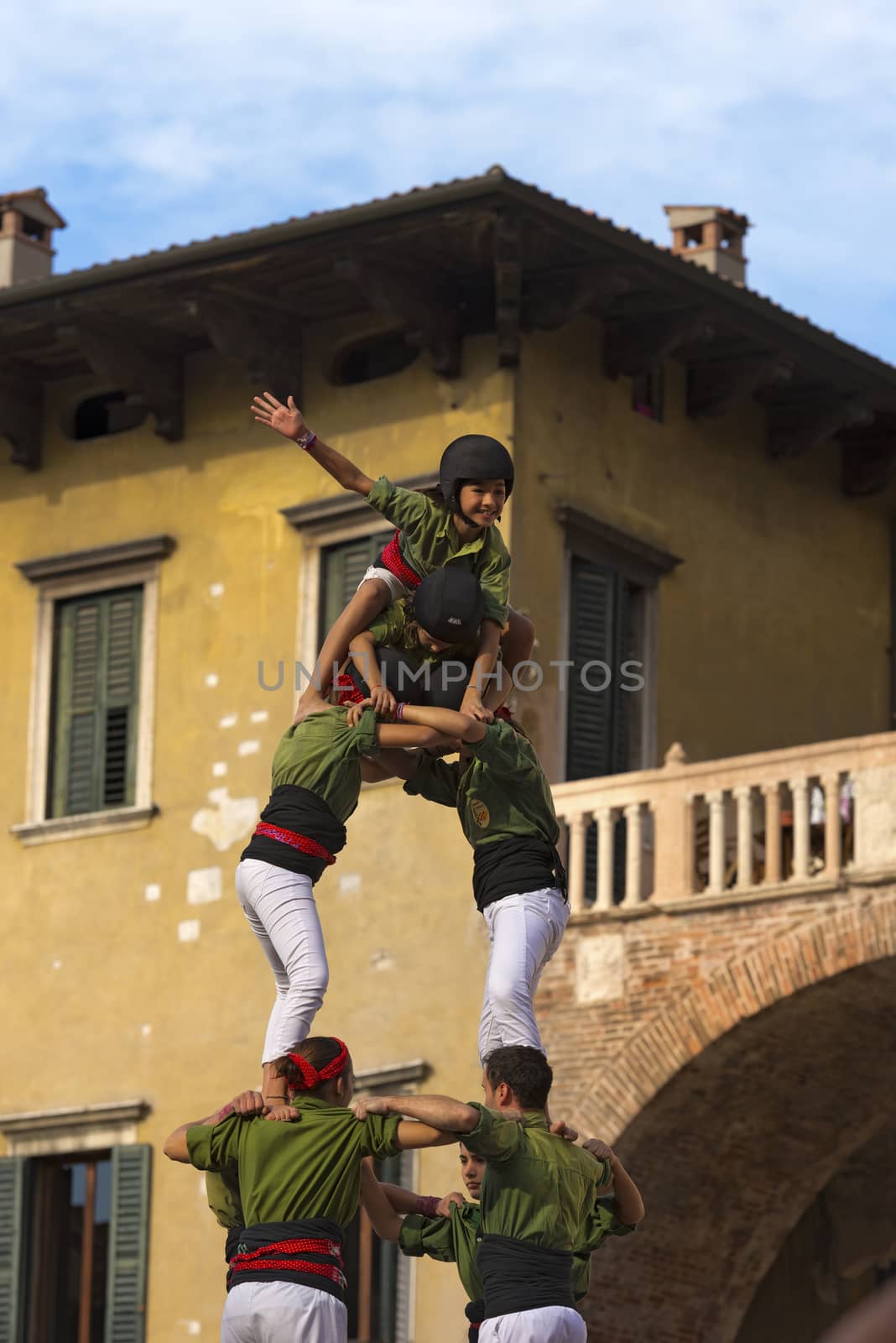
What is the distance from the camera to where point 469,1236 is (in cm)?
1046

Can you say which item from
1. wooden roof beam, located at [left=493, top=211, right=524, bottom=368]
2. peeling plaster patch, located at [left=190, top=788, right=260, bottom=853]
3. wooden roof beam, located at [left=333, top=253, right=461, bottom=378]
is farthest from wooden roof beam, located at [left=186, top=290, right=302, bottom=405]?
peeling plaster patch, located at [left=190, top=788, right=260, bottom=853]

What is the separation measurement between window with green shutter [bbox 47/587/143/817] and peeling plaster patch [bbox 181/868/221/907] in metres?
0.88

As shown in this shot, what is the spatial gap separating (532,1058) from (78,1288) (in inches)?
419

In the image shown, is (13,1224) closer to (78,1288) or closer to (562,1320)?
(78,1288)

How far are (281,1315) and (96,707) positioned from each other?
1127 centimetres

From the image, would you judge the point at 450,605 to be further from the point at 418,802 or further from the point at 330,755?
the point at 418,802

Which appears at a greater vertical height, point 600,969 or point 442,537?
point 442,537

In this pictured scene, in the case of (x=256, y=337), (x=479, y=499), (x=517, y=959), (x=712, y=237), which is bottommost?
(x=517, y=959)

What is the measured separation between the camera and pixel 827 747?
17.8 metres

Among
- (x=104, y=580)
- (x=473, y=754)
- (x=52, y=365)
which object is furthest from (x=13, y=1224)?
(x=473, y=754)

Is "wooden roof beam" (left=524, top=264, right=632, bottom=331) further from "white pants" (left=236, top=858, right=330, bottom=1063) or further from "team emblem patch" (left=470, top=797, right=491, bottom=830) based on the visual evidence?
"white pants" (left=236, top=858, right=330, bottom=1063)

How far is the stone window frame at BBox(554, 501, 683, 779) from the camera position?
19.8 m

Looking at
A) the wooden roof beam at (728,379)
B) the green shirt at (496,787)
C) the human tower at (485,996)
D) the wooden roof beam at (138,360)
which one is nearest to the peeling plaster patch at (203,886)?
the wooden roof beam at (138,360)

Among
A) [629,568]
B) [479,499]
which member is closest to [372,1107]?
[479,499]
